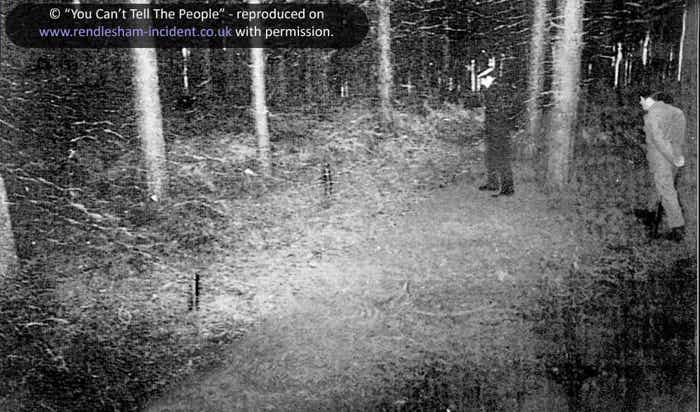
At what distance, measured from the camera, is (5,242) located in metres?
1.82

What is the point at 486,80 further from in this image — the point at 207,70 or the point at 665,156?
the point at 207,70

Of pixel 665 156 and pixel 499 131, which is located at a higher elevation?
pixel 499 131

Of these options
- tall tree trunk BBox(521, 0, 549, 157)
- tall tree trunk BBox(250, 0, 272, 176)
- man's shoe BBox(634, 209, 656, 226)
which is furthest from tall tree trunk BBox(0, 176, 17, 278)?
man's shoe BBox(634, 209, 656, 226)

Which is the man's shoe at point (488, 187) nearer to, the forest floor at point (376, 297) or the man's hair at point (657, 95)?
the forest floor at point (376, 297)

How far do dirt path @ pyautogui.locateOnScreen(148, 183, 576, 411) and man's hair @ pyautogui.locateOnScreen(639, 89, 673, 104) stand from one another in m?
0.49

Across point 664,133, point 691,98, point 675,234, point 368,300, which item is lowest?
point 368,300

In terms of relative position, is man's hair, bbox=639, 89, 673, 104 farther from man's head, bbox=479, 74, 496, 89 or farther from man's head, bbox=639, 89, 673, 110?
man's head, bbox=479, 74, 496, 89

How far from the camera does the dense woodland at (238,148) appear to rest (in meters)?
1.82

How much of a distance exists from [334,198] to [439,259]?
407 mm

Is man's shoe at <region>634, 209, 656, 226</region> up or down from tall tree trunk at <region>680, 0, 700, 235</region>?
down

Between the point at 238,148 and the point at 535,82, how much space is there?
3.35 ft

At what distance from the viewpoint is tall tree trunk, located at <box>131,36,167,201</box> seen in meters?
1.82

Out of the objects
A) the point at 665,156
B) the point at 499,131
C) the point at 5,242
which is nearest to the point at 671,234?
the point at 665,156

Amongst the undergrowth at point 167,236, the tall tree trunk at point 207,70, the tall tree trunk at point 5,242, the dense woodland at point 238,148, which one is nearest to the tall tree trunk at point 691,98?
the dense woodland at point 238,148
